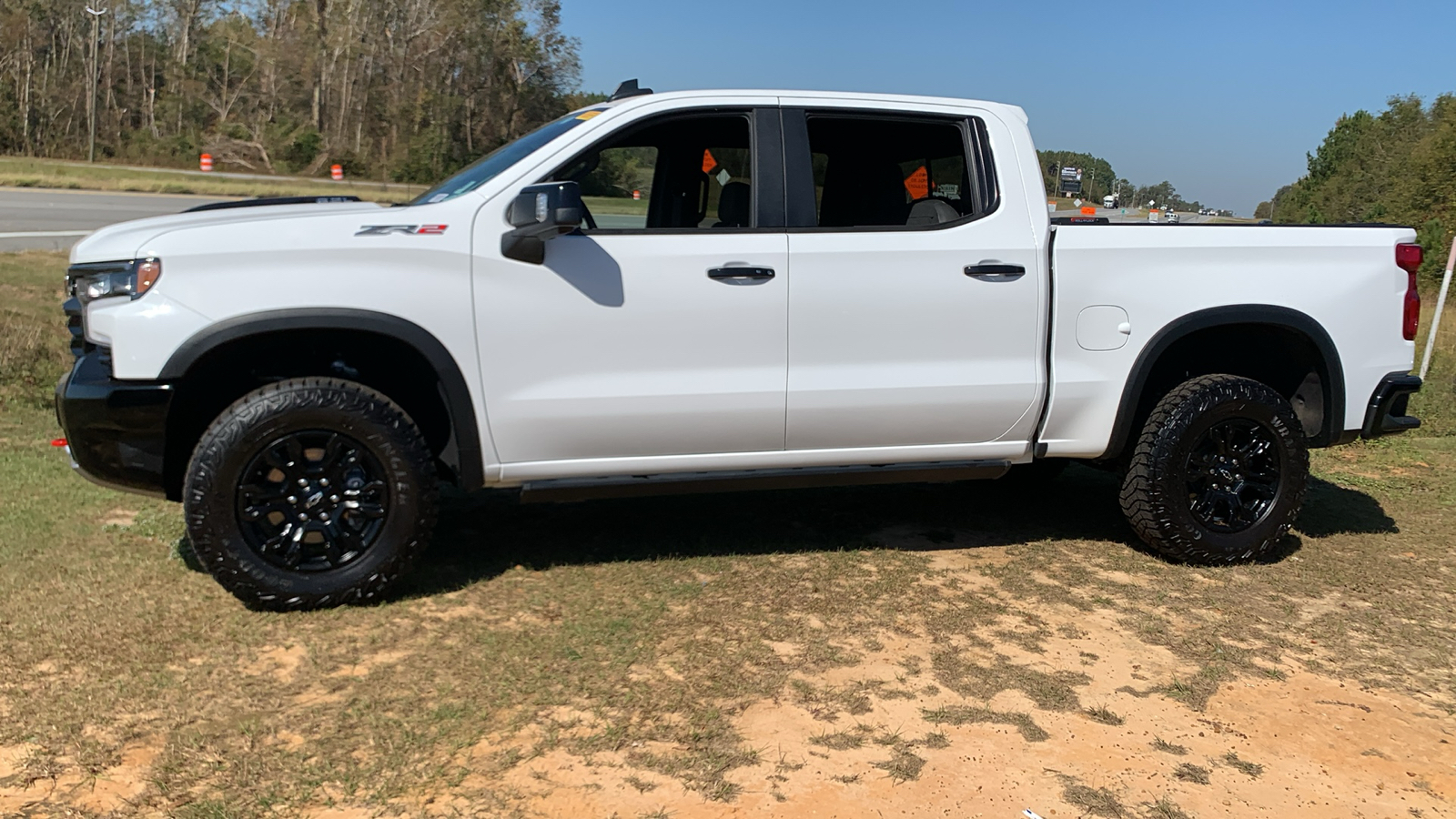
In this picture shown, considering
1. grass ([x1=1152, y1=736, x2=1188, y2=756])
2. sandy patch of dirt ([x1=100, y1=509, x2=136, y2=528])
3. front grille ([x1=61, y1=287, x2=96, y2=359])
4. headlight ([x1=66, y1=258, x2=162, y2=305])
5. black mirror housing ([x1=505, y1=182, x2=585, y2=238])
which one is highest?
black mirror housing ([x1=505, y1=182, x2=585, y2=238])

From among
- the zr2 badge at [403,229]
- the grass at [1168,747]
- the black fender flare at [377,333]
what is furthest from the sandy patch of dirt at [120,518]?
the grass at [1168,747]

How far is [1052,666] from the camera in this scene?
3.87 meters

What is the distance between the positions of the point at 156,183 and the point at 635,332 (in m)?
31.6

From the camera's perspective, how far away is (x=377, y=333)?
4020 millimetres

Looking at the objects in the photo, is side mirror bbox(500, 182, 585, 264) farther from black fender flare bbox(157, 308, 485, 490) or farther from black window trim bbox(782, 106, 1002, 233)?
black window trim bbox(782, 106, 1002, 233)

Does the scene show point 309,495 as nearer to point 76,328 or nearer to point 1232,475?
point 76,328

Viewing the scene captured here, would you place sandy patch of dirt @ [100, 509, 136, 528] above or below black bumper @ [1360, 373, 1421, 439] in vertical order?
below

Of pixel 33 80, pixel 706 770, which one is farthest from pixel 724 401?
pixel 33 80

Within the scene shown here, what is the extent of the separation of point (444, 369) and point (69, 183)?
3135 centimetres

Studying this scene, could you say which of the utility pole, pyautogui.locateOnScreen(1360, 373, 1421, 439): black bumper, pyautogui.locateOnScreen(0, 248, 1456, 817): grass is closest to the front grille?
pyautogui.locateOnScreen(0, 248, 1456, 817): grass

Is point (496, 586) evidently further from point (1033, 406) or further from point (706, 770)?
point (1033, 406)

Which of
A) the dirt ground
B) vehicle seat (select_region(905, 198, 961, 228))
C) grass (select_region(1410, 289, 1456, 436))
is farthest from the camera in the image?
grass (select_region(1410, 289, 1456, 436))

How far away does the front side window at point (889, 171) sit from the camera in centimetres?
475

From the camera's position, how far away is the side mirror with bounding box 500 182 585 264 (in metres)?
3.88
